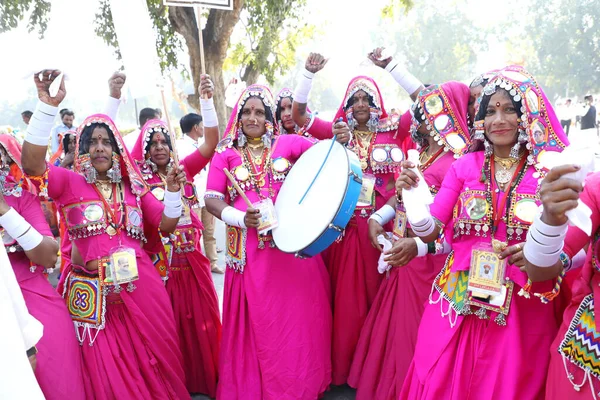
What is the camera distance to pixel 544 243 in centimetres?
161

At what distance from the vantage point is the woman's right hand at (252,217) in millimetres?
3057

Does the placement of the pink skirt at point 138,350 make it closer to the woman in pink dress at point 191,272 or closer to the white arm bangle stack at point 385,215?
the woman in pink dress at point 191,272

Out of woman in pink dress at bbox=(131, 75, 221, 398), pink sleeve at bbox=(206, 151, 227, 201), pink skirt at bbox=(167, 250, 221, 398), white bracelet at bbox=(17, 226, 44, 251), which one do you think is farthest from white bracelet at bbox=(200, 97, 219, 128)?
white bracelet at bbox=(17, 226, 44, 251)

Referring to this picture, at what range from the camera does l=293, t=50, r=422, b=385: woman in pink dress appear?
140 inches

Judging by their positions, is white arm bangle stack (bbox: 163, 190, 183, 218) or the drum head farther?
white arm bangle stack (bbox: 163, 190, 183, 218)

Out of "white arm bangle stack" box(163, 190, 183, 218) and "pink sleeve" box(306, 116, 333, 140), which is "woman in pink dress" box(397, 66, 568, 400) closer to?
"white arm bangle stack" box(163, 190, 183, 218)

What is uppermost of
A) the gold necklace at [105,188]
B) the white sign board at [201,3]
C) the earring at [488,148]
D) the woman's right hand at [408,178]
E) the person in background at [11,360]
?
the white sign board at [201,3]

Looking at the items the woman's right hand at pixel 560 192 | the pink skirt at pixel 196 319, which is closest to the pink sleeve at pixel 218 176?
the pink skirt at pixel 196 319

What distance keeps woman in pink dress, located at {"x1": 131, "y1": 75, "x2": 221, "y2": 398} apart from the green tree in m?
5.03

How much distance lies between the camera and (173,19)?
838 cm

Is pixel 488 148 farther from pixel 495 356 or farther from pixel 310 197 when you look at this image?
pixel 310 197

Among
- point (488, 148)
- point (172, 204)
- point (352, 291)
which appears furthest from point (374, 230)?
point (172, 204)

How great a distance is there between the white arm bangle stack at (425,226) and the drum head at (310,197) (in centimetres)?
55

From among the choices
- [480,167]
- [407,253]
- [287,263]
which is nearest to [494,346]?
[407,253]
